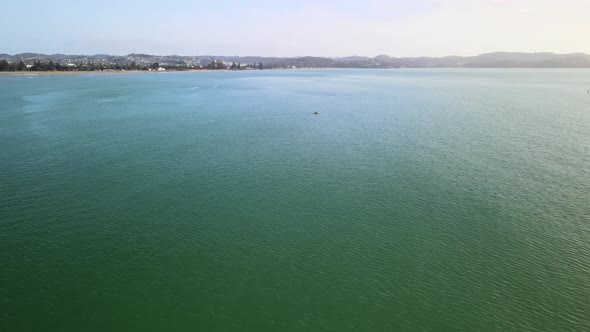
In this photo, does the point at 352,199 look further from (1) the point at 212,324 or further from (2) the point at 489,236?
(1) the point at 212,324

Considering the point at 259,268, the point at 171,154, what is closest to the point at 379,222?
the point at 259,268

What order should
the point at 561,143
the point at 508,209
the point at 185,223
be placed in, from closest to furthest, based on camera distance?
the point at 185,223
the point at 508,209
the point at 561,143

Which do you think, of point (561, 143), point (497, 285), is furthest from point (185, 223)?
point (561, 143)

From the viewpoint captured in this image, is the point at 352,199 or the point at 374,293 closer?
the point at 374,293

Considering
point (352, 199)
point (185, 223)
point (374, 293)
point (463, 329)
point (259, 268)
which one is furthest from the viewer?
point (352, 199)

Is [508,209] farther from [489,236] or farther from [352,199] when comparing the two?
[352,199]

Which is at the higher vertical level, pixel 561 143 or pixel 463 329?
pixel 561 143
